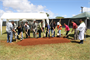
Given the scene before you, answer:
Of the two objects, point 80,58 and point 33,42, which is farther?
point 33,42

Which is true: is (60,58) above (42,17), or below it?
below

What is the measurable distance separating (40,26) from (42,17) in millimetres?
4792

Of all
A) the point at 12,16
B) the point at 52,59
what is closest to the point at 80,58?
the point at 52,59

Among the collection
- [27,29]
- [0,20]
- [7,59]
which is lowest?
[7,59]

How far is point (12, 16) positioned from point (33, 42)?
7.84 metres

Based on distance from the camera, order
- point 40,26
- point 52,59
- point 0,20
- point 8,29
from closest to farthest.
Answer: point 52,59, point 8,29, point 40,26, point 0,20

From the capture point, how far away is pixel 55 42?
22.4 feet

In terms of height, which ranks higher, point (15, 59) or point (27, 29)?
point (27, 29)

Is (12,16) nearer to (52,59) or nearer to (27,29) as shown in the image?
(27,29)

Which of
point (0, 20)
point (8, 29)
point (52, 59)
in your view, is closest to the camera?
point (52, 59)

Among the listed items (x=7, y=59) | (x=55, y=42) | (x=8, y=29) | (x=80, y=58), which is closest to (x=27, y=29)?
(x=8, y=29)

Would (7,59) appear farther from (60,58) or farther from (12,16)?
(12,16)

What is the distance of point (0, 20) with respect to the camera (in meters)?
11.8

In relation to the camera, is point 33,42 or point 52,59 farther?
point 33,42
